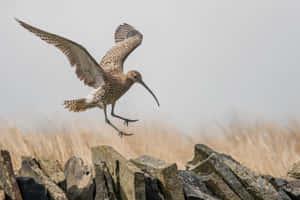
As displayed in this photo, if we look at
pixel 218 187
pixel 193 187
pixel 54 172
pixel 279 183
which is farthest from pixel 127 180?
pixel 279 183

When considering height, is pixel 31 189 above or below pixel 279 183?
above

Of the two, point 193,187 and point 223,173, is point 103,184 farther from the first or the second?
point 223,173

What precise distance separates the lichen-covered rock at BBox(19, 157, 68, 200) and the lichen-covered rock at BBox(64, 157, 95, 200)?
4.9 inches

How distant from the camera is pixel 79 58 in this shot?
3.15 m

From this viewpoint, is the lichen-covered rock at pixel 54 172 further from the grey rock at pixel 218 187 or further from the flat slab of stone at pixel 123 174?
the grey rock at pixel 218 187

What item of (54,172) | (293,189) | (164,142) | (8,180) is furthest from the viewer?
(164,142)

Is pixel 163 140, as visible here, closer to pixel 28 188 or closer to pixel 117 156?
pixel 117 156

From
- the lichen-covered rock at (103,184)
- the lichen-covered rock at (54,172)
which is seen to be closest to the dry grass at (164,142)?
the lichen-covered rock at (54,172)

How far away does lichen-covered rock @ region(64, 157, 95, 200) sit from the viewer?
2.56 meters

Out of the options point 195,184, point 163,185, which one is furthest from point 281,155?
point 163,185

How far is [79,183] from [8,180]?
1.51 feet

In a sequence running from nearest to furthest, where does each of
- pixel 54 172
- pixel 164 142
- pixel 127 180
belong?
pixel 127 180, pixel 54 172, pixel 164 142

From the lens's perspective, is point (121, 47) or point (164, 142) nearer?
point (121, 47)

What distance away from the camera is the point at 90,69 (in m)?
3.20
